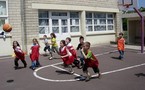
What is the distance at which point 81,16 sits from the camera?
2009 centimetres

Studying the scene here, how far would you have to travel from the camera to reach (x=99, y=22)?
870 inches

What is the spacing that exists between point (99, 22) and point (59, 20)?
194 inches

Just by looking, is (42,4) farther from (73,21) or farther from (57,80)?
(57,80)

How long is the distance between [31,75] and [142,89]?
4616 mm

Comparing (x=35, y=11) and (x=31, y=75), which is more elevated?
(x=35, y=11)

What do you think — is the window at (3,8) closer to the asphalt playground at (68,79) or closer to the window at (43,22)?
the window at (43,22)

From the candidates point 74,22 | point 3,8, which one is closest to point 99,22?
point 74,22

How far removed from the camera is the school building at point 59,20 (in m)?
16.2

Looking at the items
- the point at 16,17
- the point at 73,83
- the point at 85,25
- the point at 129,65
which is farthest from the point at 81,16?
the point at 73,83

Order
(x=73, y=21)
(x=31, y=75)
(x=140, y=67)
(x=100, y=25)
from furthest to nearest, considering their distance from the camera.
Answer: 1. (x=100, y=25)
2. (x=73, y=21)
3. (x=140, y=67)
4. (x=31, y=75)

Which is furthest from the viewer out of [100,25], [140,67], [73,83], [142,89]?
[100,25]

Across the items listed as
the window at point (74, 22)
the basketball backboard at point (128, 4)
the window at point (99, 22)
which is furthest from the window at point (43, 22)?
the basketball backboard at point (128, 4)

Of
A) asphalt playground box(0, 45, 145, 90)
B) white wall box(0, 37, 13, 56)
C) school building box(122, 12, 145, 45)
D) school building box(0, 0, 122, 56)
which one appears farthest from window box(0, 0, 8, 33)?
school building box(122, 12, 145, 45)

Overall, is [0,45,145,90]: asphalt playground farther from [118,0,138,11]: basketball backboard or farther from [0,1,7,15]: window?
[118,0,138,11]: basketball backboard
